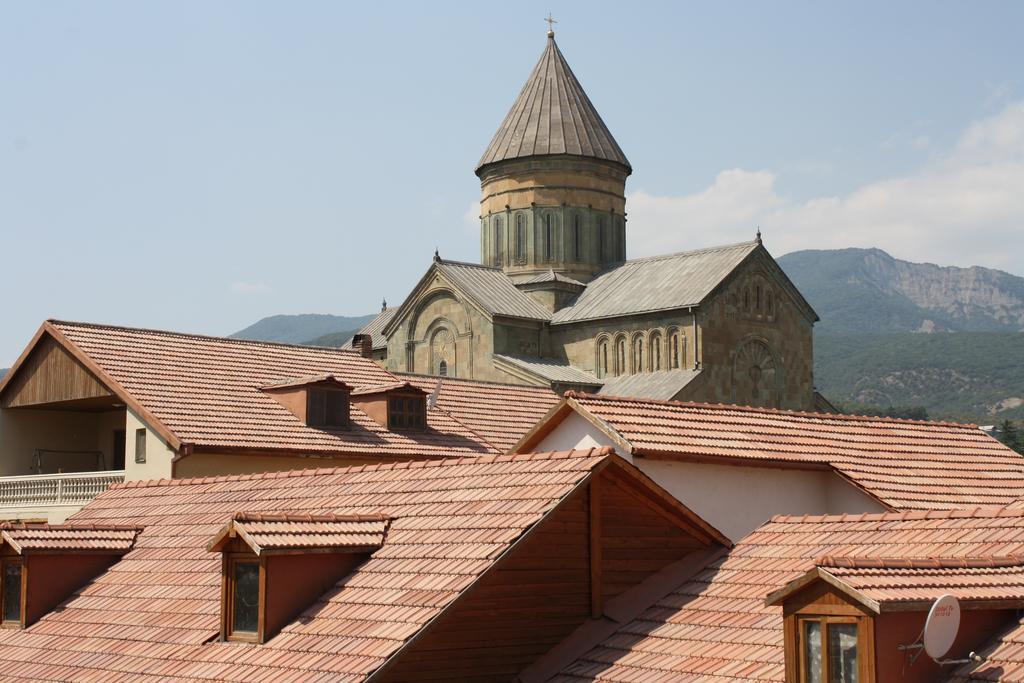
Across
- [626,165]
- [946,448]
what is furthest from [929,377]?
[946,448]

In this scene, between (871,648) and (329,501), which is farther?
(329,501)

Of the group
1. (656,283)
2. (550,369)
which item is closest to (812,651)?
(550,369)

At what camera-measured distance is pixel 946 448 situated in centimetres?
2194

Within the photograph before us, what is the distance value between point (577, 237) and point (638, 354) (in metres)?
7.29

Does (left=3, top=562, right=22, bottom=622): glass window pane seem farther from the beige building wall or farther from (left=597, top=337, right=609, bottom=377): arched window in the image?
(left=597, top=337, right=609, bottom=377): arched window

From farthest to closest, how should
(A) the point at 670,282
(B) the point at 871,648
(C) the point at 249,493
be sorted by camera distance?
1. (A) the point at 670,282
2. (C) the point at 249,493
3. (B) the point at 871,648

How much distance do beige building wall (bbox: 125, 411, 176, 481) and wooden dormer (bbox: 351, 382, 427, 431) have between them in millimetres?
5355

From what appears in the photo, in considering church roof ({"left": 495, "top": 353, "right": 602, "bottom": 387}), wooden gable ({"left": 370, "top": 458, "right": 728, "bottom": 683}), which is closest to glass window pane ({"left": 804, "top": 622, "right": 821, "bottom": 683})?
wooden gable ({"left": 370, "top": 458, "right": 728, "bottom": 683})

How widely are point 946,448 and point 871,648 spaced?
11626 millimetres

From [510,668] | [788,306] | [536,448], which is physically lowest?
[510,668]

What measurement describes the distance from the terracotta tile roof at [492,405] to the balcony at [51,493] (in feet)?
26.2

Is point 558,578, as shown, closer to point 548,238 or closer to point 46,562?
point 46,562

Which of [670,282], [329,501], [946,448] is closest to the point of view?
[329,501]

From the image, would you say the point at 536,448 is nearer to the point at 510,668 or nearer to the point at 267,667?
the point at 510,668
